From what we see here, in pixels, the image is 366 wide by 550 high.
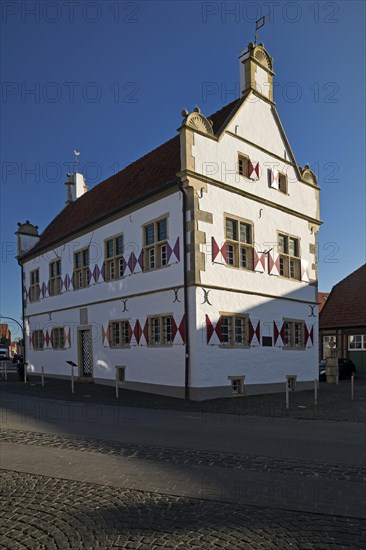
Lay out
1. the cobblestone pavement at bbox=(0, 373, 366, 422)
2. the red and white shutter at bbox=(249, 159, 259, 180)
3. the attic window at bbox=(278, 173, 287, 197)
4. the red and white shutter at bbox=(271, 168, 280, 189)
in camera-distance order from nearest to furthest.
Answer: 1. the cobblestone pavement at bbox=(0, 373, 366, 422)
2. the red and white shutter at bbox=(249, 159, 259, 180)
3. the red and white shutter at bbox=(271, 168, 280, 189)
4. the attic window at bbox=(278, 173, 287, 197)

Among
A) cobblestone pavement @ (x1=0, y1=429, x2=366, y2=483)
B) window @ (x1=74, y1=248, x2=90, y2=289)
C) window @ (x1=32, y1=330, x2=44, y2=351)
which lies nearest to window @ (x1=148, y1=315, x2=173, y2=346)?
window @ (x1=74, y1=248, x2=90, y2=289)

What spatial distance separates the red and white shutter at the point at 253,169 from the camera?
1759 centimetres

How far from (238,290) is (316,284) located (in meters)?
6.20

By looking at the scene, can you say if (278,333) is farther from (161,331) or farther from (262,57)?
(262,57)

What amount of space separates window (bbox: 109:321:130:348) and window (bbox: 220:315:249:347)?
3.94 m

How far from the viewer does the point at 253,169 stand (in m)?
17.7

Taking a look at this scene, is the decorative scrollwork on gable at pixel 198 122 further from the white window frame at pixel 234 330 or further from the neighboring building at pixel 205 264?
the white window frame at pixel 234 330

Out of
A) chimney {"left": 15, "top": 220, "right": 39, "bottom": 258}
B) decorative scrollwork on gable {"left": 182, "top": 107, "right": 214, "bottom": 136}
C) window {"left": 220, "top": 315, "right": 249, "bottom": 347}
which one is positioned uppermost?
decorative scrollwork on gable {"left": 182, "top": 107, "right": 214, "bottom": 136}

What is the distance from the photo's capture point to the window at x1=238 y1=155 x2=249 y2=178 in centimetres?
1727

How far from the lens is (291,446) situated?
771 cm

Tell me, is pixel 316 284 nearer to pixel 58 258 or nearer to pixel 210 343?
pixel 210 343

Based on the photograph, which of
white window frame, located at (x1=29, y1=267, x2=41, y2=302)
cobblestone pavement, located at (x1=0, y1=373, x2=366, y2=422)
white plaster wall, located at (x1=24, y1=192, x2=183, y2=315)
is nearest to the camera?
cobblestone pavement, located at (x1=0, y1=373, x2=366, y2=422)

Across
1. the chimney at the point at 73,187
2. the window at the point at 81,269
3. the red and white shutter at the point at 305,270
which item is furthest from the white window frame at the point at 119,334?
the chimney at the point at 73,187

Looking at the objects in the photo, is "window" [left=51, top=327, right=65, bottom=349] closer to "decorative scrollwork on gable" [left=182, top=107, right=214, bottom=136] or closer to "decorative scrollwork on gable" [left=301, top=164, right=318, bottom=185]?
"decorative scrollwork on gable" [left=182, top=107, right=214, bottom=136]
